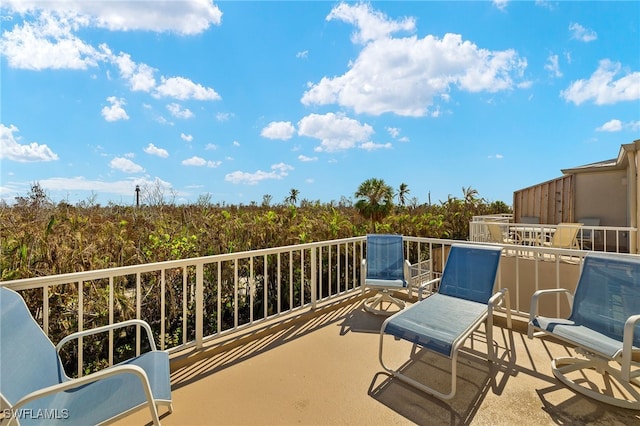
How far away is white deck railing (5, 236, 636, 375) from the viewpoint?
2537 millimetres

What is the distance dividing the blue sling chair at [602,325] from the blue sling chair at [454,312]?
1.54 feet

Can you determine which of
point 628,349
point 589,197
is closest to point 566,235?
point 589,197

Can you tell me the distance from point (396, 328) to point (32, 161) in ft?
22.8

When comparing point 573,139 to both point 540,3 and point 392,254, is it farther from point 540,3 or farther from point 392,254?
point 392,254

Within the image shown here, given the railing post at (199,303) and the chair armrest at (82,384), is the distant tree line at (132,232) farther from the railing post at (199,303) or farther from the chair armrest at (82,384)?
the chair armrest at (82,384)

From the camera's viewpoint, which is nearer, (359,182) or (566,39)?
(566,39)

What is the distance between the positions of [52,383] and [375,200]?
350 inches

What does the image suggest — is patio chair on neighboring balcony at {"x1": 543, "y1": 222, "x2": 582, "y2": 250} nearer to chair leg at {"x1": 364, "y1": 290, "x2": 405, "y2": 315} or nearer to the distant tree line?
the distant tree line

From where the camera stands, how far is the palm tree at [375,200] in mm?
9633

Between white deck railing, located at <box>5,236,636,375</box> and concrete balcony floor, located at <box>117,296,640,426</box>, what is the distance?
0.43 metres

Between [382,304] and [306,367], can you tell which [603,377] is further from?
[306,367]

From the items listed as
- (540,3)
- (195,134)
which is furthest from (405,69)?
(195,134)

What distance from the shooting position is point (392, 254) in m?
4.28

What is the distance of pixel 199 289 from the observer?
9.33ft
